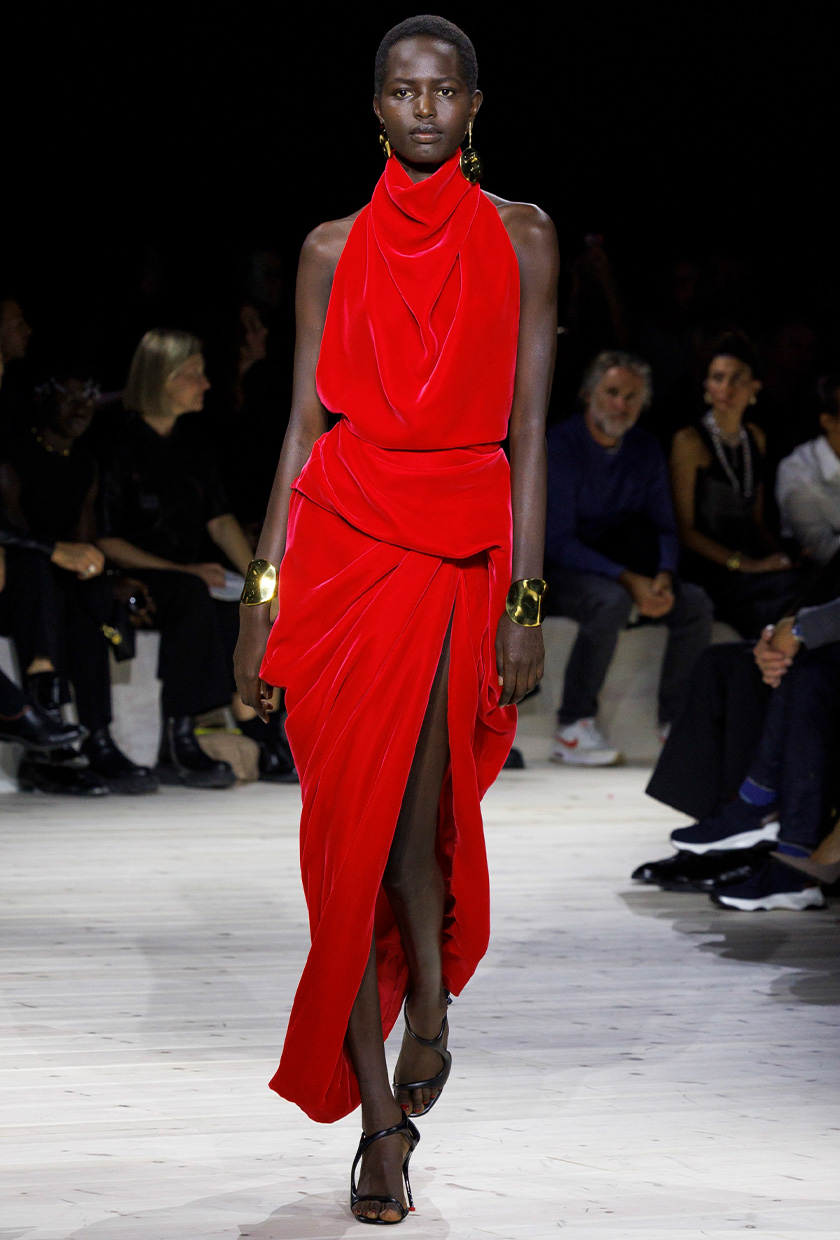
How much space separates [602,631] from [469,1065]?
11.4ft

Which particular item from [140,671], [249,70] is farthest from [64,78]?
[140,671]

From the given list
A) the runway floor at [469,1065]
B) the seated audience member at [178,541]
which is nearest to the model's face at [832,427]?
the runway floor at [469,1065]

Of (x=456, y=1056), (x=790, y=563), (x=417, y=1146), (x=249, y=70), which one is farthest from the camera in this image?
(x=249, y=70)

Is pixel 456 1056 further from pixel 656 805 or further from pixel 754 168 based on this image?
pixel 754 168

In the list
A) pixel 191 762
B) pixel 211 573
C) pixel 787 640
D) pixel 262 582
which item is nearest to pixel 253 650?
pixel 262 582

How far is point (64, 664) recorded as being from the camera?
490 centimetres

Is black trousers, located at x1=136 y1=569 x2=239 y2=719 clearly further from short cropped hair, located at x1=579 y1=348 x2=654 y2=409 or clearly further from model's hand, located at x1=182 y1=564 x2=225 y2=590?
short cropped hair, located at x1=579 y1=348 x2=654 y2=409

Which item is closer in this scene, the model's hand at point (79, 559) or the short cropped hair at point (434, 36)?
the short cropped hair at point (434, 36)

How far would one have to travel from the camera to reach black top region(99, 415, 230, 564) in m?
5.20

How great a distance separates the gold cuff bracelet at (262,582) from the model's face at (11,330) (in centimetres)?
373

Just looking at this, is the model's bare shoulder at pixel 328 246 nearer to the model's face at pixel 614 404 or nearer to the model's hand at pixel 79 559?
the model's hand at pixel 79 559

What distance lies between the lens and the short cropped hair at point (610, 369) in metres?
5.82

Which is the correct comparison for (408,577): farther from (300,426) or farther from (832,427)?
(832,427)

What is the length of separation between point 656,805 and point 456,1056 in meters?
2.58
